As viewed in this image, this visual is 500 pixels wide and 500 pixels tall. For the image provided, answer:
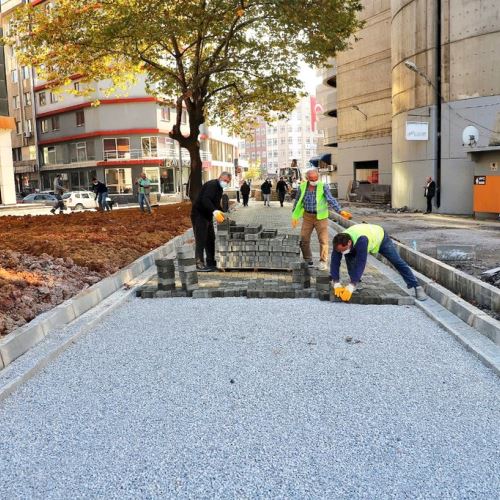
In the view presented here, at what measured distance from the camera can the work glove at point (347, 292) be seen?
24.2ft

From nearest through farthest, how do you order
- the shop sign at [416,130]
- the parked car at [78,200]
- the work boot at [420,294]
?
the work boot at [420,294], the shop sign at [416,130], the parked car at [78,200]

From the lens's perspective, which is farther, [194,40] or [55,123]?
[55,123]

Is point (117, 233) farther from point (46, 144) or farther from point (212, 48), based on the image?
point (46, 144)

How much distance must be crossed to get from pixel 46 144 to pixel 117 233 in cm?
5028

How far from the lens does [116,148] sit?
174 feet

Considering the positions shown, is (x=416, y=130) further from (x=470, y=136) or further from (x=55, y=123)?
(x=55, y=123)

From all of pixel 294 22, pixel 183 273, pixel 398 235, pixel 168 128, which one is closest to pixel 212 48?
pixel 294 22

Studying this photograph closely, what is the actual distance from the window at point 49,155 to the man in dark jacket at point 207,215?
2117 inches

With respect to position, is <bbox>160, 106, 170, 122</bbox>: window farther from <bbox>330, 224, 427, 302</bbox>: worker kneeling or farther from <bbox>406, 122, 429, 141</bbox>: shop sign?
<bbox>330, 224, 427, 302</bbox>: worker kneeling

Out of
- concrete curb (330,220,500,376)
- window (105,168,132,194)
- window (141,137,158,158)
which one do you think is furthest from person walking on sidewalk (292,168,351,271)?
window (105,168,132,194)

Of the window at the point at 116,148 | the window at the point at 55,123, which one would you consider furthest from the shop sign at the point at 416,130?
the window at the point at 55,123

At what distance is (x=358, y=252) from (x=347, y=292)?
58 cm

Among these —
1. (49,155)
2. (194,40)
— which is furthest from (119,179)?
(194,40)

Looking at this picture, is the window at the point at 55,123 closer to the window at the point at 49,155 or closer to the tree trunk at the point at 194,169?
the window at the point at 49,155
